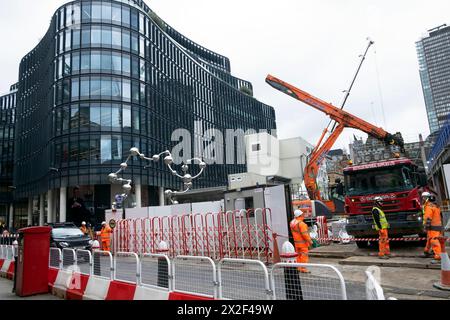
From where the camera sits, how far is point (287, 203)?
12820 millimetres

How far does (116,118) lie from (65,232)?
25757mm

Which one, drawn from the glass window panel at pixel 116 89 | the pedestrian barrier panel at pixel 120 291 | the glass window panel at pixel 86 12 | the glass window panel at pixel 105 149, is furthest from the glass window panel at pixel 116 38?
the pedestrian barrier panel at pixel 120 291

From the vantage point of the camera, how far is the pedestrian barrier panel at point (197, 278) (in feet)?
17.7

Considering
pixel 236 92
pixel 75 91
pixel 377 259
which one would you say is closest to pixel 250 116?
pixel 236 92

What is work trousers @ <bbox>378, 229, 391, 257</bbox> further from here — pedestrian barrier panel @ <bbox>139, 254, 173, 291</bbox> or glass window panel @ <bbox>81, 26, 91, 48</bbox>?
glass window panel @ <bbox>81, 26, 91, 48</bbox>

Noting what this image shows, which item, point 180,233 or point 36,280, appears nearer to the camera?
point 36,280

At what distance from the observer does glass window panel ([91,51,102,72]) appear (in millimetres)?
39000

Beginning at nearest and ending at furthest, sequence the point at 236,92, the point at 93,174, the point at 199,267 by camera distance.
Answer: the point at 199,267 < the point at 93,174 < the point at 236,92

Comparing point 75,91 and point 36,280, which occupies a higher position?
point 75,91

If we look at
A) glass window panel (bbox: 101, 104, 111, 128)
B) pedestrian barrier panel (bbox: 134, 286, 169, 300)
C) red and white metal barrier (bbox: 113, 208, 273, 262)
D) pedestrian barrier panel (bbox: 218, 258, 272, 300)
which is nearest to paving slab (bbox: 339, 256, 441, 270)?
red and white metal barrier (bbox: 113, 208, 273, 262)

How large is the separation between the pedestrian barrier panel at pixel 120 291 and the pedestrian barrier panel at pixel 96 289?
16 centimetres

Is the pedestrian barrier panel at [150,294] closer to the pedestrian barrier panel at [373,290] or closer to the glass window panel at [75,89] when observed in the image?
the pedestrian barrier panel at [373,290]

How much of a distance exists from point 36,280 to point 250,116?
70.9m
